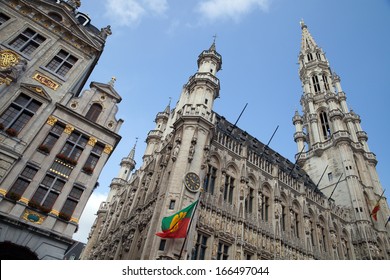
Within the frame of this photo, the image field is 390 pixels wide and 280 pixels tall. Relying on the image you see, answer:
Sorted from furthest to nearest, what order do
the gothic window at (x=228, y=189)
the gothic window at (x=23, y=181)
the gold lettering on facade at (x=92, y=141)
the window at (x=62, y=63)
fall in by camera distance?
the gothic window at (x=228, y=189), the window at (x=62, y=63), the gold lettering on facade at (x=92, y=141), the gothic window at (x=23, y=181)

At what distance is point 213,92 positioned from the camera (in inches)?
1222

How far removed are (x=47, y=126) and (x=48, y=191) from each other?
4.60m

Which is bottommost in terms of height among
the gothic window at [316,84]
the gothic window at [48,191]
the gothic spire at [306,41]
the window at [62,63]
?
the gothic window at [48,191]

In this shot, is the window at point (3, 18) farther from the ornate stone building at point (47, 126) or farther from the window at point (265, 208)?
the window at point (265, 208)

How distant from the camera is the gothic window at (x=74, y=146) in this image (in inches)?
738

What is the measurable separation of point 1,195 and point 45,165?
2988 mm

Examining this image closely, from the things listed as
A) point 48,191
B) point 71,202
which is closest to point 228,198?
point 71,202

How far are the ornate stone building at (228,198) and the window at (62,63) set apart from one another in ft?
35.0

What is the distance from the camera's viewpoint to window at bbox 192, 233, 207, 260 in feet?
69.0

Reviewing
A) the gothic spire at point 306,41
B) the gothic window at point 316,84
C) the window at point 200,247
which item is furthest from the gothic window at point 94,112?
the gothic spire at point 306,41

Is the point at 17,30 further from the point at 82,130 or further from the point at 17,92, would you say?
the point at 82,130

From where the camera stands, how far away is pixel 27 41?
69.1 feet

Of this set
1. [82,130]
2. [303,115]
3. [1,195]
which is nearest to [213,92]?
[82,130]

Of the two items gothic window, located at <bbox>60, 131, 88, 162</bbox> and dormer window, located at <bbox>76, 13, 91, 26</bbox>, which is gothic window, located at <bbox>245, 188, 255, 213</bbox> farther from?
dormer window, located at <bbox>76, 13, 91, 26</bbox>
